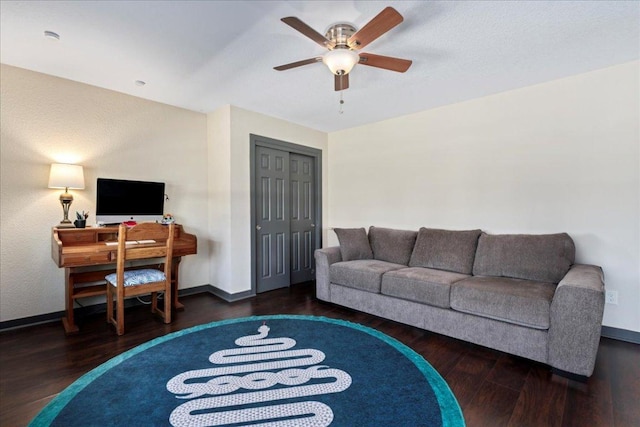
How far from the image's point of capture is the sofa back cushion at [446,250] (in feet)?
10.0

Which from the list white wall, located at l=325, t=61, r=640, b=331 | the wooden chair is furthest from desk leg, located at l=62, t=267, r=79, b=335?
white wall, located at l=325, t=61, r=640, b=331

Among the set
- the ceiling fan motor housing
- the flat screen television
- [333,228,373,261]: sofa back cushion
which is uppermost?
the ceiling fan motor housing

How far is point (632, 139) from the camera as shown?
2512 millimetres

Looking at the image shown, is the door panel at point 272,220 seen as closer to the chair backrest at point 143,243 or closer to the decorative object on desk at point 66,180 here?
the chair backrest at point 143,243

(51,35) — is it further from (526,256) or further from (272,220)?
(526,256)

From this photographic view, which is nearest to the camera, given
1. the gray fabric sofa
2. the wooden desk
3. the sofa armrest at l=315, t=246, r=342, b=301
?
the gray fabric sofa

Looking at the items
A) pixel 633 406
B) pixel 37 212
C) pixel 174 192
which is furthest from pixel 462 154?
pixel 37 212

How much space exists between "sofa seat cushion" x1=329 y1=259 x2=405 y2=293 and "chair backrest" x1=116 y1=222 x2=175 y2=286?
176 cm

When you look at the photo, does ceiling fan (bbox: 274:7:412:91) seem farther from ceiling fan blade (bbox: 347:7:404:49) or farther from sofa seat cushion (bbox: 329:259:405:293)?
sofa seat cushion (bbox: 329:259:405:293)

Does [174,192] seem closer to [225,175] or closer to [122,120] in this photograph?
[225,175]

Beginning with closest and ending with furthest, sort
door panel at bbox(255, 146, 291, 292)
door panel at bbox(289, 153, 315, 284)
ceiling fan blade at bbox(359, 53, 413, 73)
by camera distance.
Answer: ceiling fan blade at bbox(359, 53, 413, 73), door panel at bbox(255, 146, 291, 292), door panel at bbox(289, 153, 315, 284)

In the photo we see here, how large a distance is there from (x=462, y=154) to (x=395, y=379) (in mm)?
2660

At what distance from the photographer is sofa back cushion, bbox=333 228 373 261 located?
143 inches

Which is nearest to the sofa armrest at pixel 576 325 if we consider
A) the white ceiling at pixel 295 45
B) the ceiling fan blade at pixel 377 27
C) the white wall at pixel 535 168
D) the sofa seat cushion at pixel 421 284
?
the sofa seat cushion at pixel 421 284
